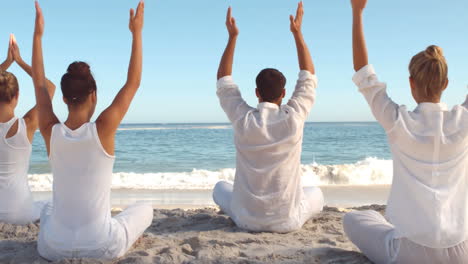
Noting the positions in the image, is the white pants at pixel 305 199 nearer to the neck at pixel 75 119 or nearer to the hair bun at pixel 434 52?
the neck at pixel 75 119

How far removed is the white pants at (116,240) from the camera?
9.68ft

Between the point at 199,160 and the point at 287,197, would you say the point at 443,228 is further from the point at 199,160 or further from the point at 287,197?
the point at 199,160

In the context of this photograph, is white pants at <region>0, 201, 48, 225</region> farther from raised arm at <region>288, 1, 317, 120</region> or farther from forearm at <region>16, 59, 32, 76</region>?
raised arm at <region>288, 1, 317, 120</region>

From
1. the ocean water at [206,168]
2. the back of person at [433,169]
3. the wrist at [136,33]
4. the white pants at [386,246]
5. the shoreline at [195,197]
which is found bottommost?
the ocean water at [206,168]

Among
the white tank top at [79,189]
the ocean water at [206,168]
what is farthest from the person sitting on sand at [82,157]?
the ocean water at [206,168]

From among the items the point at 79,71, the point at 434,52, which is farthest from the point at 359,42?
the point at 79,71

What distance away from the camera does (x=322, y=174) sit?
1087 cm

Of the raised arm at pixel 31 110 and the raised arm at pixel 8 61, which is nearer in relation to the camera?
the raised arm at pixel 31 110

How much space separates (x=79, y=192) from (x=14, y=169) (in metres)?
1.57

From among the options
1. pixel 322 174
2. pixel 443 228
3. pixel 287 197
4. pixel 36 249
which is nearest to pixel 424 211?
pixel 443 228

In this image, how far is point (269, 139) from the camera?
11.7 ft

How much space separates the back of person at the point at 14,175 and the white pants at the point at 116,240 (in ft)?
2.97

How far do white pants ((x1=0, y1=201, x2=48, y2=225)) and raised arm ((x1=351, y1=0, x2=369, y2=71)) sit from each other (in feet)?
10.0

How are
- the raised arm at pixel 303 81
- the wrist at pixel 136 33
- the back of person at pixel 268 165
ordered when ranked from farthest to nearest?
the raised arm at pixel 303 81, the back of person at pixel 268 165, the wrist at pixel 136 33
